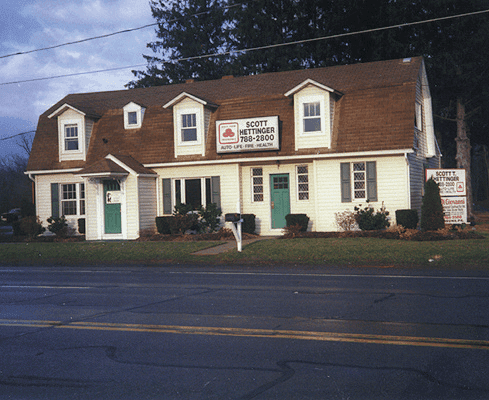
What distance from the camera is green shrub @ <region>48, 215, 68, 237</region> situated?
26734mm

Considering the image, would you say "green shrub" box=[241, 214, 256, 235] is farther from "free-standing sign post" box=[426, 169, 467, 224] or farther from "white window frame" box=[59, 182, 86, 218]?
"white window frame" box=[59, 182, 86, 218]

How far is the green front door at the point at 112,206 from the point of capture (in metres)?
25.9

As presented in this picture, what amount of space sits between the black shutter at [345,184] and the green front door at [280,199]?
8.83 feet

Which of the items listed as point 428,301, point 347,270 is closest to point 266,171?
point 347,270

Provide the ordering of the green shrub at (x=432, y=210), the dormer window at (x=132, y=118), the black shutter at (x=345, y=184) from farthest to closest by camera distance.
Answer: the dormer window at (x=132, y=118)
the black shutter at (x=345, y=184)
the green shrub at (x=432, y=210)

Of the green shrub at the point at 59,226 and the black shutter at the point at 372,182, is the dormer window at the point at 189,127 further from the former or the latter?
the black shutter at the point at 372,182

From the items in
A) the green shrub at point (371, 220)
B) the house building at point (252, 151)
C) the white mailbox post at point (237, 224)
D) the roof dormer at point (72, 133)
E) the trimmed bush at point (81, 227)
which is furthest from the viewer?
the roof dormer at point (72, 133)

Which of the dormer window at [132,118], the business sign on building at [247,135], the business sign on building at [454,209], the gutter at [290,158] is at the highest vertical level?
the dormer window at [132,118]

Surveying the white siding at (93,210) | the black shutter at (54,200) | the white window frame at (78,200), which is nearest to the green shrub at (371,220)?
the white siding at (93,210)

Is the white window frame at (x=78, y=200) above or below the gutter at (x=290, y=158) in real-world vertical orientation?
below

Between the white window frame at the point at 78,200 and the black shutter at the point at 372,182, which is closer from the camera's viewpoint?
the black shutter at the point at 372,182

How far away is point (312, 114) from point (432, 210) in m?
6.84

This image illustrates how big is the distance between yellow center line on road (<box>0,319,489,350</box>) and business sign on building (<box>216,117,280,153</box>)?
16.9 metres

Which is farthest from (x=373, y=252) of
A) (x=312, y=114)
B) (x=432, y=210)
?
(x=312, y=114)
